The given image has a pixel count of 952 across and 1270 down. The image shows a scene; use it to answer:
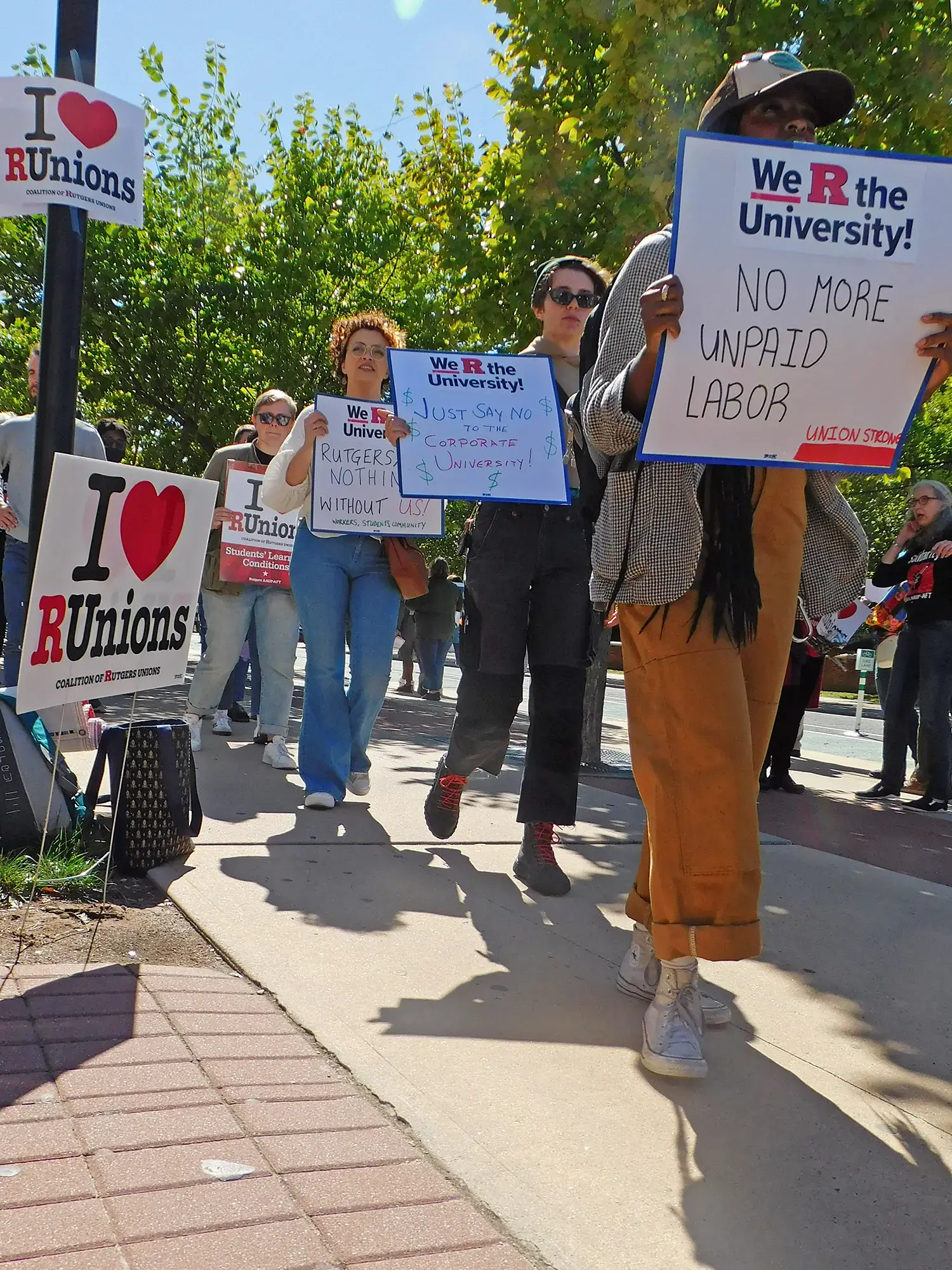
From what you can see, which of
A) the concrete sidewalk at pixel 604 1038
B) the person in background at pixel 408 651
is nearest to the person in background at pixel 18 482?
the concrete sidewalk at pixel 604 1038

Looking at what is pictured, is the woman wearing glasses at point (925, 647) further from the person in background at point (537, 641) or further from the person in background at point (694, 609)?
the person in background at point (694, 609)

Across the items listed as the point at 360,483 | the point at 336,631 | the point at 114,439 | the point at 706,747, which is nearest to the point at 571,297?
the point at 360,483

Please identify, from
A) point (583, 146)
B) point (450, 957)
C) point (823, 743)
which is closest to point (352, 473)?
point (450, 957)

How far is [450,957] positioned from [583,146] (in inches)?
315

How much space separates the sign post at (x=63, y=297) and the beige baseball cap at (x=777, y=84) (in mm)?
2639

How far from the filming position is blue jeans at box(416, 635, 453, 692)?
53.9ft

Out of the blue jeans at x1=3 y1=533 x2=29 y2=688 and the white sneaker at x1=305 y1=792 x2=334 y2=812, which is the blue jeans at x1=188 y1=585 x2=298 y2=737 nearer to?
the blue jeans at x1=3 y1=533 x2=29 y2=688

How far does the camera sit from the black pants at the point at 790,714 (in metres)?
8.06

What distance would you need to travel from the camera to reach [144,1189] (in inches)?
82.8

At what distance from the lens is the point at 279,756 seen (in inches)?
266

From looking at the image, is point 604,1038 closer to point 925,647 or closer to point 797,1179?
point 797,1179

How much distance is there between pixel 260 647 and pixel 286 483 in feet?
6.54

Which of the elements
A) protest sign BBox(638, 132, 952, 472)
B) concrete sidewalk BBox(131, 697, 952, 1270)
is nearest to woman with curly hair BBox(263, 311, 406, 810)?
concrete sidewalk BBox(131, 697, 952, 1270)

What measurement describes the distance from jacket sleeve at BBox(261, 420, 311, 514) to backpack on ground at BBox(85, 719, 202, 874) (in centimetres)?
158
